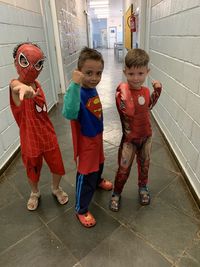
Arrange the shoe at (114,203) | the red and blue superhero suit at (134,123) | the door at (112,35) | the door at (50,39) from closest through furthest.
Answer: the red and blue superhero suit at (134,123)
the shoe at (114,203)
the door at (50,39)
the door at (112,35)

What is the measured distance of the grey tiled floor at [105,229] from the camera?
46.3 inches

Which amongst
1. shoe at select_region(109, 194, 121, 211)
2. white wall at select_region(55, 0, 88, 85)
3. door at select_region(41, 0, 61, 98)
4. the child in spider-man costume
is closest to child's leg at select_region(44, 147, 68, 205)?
the child in spider-man costume

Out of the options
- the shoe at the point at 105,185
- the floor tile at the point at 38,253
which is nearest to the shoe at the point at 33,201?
the floor tile at the point at 38,253

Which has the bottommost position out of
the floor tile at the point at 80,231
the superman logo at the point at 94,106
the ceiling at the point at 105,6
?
the floor tile at the point at 80,231

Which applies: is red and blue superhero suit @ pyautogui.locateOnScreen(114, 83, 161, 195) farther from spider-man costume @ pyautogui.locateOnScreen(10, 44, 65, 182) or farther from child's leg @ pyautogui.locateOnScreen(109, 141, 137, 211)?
spider-man costume @ pyautogui.locateOnScreen(10, 44, 65, 182)

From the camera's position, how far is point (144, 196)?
155cm

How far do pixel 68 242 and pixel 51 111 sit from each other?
253 centimetres

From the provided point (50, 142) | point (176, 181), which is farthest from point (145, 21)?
point (50, 142)

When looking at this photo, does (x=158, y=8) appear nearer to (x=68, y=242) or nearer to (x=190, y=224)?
(x=190, y=224)

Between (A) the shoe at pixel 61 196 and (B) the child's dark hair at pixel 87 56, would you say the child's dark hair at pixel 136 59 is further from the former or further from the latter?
(A) the shoe at pixel 61 196

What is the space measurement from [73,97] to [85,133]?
0.83ft

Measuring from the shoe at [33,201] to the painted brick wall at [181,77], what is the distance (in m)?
1.14

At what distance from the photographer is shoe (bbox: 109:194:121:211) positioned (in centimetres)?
149

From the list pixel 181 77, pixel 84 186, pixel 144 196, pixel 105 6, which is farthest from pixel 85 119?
pixel 105 6
